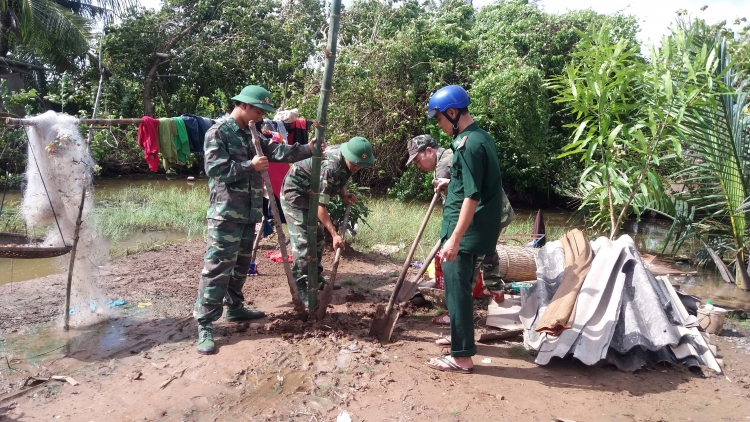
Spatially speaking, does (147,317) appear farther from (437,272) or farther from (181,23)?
(181,23)

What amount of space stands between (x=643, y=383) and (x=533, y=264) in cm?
243

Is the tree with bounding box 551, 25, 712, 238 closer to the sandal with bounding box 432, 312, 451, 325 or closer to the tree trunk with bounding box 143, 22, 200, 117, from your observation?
the sandal with bounding box 432, 312, 451, 325

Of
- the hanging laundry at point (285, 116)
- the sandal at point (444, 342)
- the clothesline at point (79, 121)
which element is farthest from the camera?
the hanging laundry at point (285, 116)

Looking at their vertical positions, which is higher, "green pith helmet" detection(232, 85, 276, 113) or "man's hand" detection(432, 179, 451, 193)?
"green pith helmet" detection(232, 85, 276, 113)

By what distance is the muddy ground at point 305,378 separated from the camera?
134 inches

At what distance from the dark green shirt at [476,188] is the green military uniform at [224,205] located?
1580mm

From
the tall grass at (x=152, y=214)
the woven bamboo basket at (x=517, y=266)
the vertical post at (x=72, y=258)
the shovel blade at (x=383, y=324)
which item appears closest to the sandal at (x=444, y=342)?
the shovel blade at (x=383, y=324)

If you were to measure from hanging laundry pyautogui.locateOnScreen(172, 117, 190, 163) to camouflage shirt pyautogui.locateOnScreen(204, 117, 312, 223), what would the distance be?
1.00 metres

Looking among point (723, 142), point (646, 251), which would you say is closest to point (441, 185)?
point (723, 142)

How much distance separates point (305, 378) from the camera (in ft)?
12.5

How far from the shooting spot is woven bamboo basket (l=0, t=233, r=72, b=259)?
12.5ft

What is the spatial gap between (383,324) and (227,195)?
5.38 feet

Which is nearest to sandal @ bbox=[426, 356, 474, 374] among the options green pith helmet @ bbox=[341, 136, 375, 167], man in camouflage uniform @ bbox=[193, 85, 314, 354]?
man in camouflage uniform @ bbox=[193, 85, 314, 354]

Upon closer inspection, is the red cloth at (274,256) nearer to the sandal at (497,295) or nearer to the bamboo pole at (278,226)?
the bamboo pole at (278,226)
